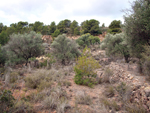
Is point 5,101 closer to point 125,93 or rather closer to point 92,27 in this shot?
point 125,93

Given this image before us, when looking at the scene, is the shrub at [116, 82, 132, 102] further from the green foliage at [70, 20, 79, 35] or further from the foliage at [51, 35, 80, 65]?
the green foliage at [70, 20, 79, 35]

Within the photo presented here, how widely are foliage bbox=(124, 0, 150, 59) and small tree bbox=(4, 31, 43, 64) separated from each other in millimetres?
11282

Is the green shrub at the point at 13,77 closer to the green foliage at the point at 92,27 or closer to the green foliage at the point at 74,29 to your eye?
the green foliage at the point at 74,29

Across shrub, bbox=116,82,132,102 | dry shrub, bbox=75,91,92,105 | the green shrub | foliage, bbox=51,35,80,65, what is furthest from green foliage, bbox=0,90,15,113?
foliage, bbox=51,35,80,65

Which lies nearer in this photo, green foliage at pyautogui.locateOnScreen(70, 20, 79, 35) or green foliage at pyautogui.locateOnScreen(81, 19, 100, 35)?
green foliage at pyautogui.locateOnScreen(70, 20, 79, 35)

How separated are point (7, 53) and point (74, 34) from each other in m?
32.7

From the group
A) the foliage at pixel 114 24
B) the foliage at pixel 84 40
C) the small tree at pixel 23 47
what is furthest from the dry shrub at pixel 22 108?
the foliage at pixel 114 24

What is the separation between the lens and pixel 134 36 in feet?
23.4

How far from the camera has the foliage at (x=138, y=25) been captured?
6.40 metres

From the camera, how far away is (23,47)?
13133 millimetres

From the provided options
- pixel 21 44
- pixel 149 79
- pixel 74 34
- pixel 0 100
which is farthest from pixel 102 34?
pixel 0 100

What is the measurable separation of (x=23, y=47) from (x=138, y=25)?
12395mm

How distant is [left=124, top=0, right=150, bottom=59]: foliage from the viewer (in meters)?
6.40

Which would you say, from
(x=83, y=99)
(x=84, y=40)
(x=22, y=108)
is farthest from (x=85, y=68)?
(x=84, y=40)
